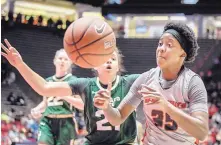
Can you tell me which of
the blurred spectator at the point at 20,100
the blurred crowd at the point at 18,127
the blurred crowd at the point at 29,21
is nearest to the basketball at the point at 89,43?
the blurred crowd at the point at 18,127

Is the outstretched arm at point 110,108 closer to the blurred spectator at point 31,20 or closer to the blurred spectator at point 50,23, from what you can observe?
the blurred spectator at point 31,20

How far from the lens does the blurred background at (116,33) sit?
13.8m

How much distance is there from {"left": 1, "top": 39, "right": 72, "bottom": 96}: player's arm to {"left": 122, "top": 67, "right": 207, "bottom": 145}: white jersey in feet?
2.66

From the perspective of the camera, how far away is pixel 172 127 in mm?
2805

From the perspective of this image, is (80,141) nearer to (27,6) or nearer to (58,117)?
(58,117)

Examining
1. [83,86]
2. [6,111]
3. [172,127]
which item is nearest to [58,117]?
[83,86]

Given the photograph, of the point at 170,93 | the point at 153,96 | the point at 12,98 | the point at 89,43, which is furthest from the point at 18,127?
the point at 153,96

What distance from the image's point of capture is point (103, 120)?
3.74 m

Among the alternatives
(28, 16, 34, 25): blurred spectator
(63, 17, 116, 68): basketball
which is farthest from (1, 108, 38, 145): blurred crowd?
(63, 17, 116, 68): basketball

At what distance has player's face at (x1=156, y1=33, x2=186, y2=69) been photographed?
8.96 feet

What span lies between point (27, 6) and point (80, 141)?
10.3 m

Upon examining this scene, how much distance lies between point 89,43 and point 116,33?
45.5 feet

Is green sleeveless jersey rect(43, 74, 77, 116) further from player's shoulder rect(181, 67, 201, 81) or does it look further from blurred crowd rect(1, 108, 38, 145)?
blurred crowd rect(1, 108, 38, 145)

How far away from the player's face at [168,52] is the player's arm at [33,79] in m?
1.05
